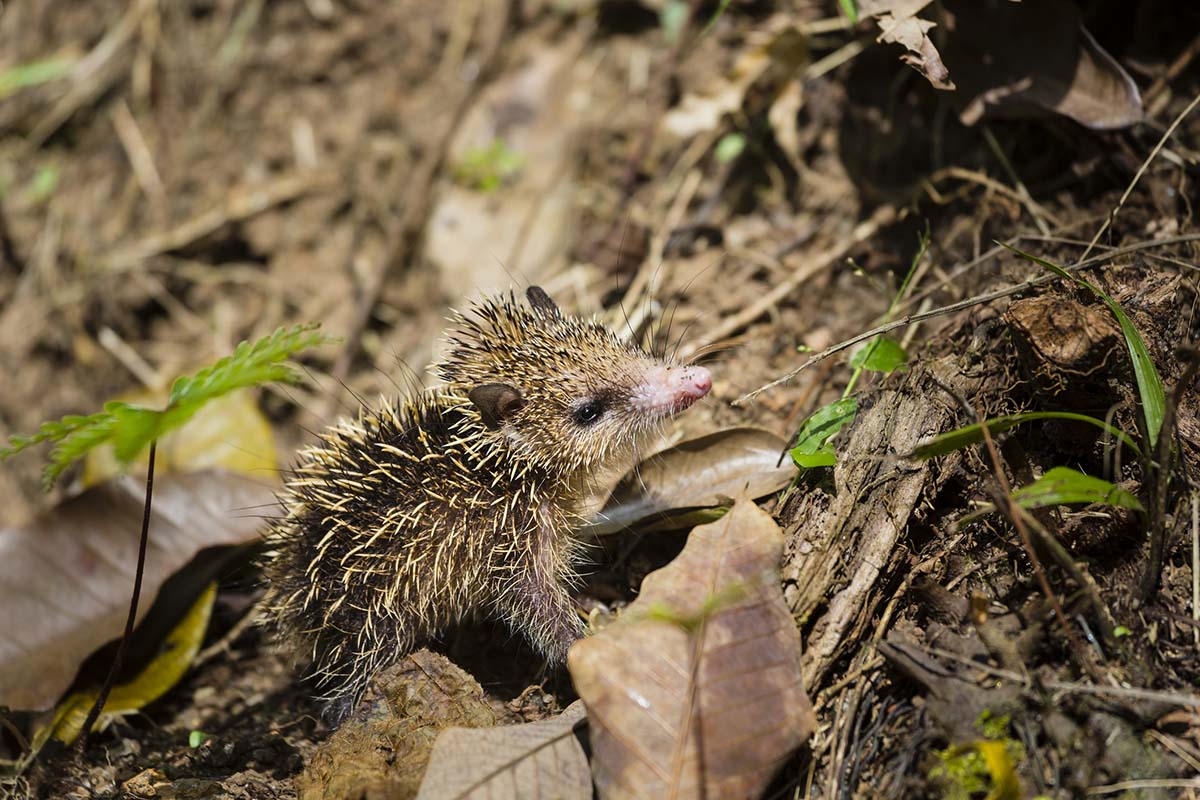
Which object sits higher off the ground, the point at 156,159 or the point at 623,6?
the point at 623,6

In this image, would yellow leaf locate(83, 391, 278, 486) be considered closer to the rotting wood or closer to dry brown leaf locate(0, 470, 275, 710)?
dry brown leaf locate(0, 470, 275, 710)

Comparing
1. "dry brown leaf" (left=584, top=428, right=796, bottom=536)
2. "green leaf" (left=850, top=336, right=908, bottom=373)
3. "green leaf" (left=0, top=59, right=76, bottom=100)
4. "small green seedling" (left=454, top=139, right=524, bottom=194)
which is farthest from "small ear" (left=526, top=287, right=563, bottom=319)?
"green leaf" (left=0, top=59, right=76, bottom=100)

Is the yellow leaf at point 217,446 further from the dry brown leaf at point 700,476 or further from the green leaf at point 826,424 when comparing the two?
the green leaf at point 826,424

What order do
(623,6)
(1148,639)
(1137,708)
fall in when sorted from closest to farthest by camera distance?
(1137,708) < (1148,639) < (623,6)

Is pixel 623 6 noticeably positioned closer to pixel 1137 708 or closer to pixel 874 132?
pixel 874 132

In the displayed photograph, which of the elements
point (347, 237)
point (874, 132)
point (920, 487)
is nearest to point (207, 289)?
point (347, 237)

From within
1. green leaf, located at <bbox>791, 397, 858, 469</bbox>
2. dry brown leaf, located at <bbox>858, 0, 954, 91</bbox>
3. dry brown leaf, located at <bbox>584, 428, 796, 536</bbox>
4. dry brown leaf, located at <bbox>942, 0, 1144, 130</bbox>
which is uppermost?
dry brown leaf, located at <bbox>858, 0, 954, 91</bbox>
